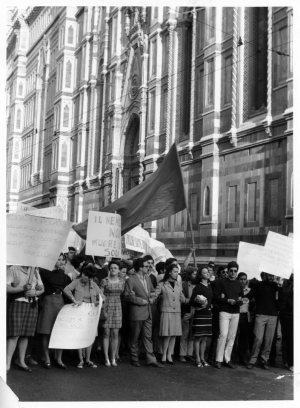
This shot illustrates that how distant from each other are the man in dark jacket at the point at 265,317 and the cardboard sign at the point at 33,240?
3261mm

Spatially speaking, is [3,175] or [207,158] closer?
[3,175]

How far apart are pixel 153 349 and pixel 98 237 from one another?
2.21 metres

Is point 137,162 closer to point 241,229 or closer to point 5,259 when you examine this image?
point 241,229

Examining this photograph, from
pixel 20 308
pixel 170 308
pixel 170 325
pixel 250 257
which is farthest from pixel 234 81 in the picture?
pixel 20 308

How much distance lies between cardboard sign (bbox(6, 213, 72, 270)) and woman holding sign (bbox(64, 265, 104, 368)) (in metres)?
0.72

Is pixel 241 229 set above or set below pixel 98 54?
below

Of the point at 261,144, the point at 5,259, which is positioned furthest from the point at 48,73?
the point at 5,259

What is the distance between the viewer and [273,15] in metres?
13.1

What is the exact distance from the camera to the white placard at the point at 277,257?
8.52m

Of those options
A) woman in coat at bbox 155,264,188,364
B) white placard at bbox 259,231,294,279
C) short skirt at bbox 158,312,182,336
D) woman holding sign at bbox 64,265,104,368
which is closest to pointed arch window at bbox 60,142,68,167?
woman in coat at bbox 155,264,188,364

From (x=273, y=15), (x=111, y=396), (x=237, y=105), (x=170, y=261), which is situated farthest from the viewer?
(x=237, y=105)

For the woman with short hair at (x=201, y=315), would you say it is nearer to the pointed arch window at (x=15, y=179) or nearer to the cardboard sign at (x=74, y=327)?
the cardboard sign at (x=74, y=327)

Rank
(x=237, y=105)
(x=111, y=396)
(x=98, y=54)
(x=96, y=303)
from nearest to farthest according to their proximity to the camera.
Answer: (x=111, y=396) < (x=96, y=303) < (x=237, y=105) < (x=98, y=54)

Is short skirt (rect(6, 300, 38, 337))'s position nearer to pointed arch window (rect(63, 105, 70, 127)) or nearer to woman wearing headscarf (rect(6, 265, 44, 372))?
woman wearing headscarf (rect(6, 265, 44, 372))
